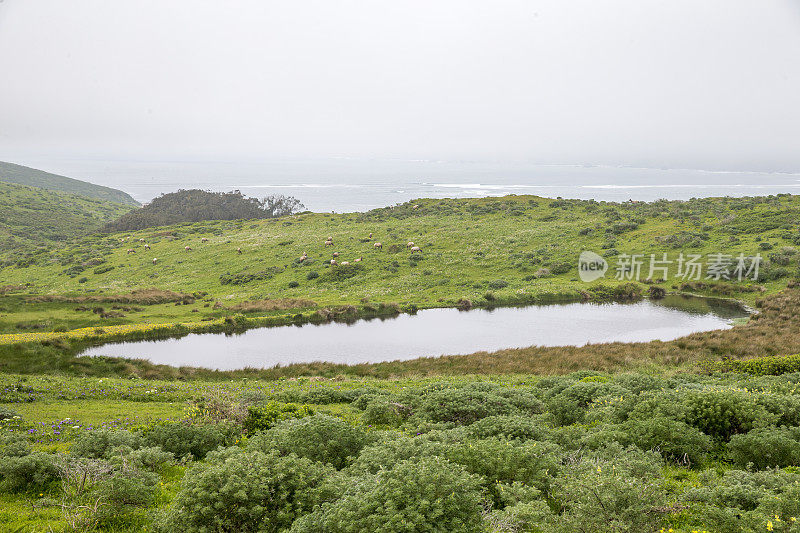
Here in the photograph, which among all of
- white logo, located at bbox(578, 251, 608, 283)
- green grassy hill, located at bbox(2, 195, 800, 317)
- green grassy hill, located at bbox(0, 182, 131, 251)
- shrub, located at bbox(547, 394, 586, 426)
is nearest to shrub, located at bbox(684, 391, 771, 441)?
shrub, located at bbox(547, 394, 586, 426)

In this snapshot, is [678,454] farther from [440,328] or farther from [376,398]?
[440,328]

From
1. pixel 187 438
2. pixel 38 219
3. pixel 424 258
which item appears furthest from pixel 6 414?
pixel 38 219

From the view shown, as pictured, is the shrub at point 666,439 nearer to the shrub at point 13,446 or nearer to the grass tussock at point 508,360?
the grass tussock at point 508,360

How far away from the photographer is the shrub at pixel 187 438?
37.0 feet

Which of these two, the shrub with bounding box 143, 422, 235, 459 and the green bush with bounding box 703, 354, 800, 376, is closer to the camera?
the shrub with bounding box 143, 422, 235, 459

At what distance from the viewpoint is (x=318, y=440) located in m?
10.0

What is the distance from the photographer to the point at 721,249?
53156 mm

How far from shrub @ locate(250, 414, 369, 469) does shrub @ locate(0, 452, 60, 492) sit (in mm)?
4331

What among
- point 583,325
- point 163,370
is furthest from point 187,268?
point 583,325

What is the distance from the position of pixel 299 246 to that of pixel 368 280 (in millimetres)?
23573

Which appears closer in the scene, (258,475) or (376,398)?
(258,475)

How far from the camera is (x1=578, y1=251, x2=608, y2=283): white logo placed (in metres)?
51.2

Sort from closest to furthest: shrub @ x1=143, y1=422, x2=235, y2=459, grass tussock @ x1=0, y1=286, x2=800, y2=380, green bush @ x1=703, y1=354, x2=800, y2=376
A: shrub @ x1=143, y1=422, x2=235, y2=459
green bush @ x1=703, y1=354, x2=800, y2=376
grass tussock @ x1=0, y1=286, x2=800, y2=380

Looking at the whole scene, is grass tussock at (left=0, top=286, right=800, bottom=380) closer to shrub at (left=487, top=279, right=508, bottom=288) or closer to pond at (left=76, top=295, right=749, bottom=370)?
pond at (left=76, top=295, right=749, bottom=370)
